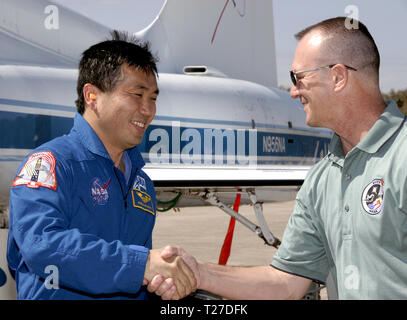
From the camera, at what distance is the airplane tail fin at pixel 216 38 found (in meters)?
12.5

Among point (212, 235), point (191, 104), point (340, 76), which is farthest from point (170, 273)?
point (212, 235)

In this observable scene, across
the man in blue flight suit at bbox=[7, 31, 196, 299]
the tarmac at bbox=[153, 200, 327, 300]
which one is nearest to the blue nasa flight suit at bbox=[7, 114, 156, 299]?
the man in blue flight suit at bbox=[7, 31, 196, 299]

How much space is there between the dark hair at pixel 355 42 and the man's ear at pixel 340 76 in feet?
0.26

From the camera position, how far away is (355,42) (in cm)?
301

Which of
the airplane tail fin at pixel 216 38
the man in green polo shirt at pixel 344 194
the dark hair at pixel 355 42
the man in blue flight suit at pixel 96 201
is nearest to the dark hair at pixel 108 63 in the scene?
the man in blue flight suit at pixel 96 201

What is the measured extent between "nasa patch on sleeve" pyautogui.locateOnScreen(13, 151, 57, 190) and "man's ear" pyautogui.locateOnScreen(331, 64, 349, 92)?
1.55 m

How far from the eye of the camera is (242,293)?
11.3 feet

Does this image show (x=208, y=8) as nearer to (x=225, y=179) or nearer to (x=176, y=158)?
(x=176, y=158)

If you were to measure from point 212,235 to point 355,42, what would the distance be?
49.0ft

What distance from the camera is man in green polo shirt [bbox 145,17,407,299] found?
257 centimetres

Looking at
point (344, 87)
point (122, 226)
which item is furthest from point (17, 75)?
point (344, 87)

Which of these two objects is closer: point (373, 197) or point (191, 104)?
point (373, 197)

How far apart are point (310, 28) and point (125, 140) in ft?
4.22

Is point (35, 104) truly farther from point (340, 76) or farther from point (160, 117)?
point (340, 76)
